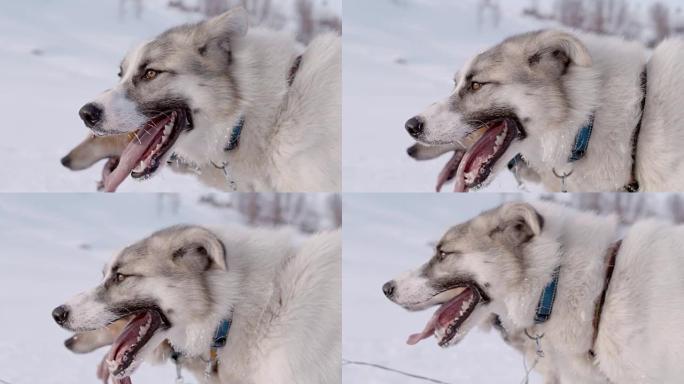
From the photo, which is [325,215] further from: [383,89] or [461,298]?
[461,298]

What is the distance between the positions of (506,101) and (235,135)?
115cm

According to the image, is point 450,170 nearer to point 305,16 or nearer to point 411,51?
point 305,16

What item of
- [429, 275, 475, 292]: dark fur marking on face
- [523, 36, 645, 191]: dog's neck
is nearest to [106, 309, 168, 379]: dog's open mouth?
[429, 275, 475, 292]: dark fur marking on face

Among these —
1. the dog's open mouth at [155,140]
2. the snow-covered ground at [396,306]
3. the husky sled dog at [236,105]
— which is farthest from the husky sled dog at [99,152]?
the snow-covered ground at [396,306]

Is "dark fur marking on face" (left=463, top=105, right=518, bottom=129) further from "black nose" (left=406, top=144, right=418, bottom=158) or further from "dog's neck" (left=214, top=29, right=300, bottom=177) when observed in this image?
"dog's neck" (left=214, top=29, right=300, bottom=177)

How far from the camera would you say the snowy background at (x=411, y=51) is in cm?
476

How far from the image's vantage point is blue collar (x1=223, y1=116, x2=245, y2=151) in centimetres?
388

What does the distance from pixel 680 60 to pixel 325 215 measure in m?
2.05

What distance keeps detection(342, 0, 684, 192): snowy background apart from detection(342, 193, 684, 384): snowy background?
14.3 inches

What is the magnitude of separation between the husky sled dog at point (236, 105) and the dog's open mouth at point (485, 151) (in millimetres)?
549

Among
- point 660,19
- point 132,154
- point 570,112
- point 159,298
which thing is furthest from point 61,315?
point 660,19

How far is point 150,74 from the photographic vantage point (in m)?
3.74

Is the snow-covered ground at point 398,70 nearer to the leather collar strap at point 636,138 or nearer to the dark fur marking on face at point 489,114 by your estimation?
the dark fur marking on face at point 489,114

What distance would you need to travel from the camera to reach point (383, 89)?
17.0ft
